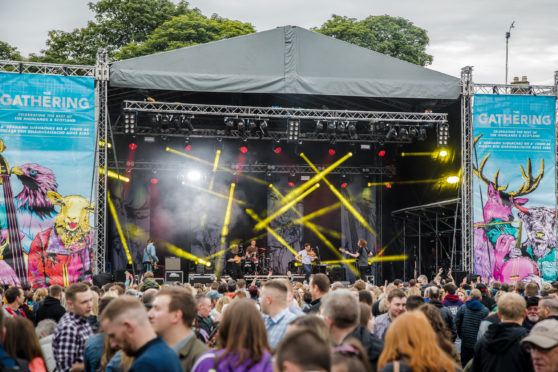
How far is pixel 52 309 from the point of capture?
719cm

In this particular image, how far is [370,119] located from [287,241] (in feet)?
23.5

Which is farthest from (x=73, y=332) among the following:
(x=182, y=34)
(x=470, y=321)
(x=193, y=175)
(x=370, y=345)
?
(x=182, y=34)

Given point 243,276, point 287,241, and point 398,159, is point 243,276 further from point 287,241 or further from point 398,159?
point 398,159

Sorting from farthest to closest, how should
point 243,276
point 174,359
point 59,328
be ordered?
point 243,276 → point 59,328 → point 174,359

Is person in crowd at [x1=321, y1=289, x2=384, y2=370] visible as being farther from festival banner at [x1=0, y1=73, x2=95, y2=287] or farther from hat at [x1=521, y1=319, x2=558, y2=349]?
festival banner at [x1=0, y1=73, x2=95, y2=287]

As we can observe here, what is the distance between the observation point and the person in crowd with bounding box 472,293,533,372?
4.64 m

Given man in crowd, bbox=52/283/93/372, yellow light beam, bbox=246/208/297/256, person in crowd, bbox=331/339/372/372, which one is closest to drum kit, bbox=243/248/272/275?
yellow light beam, bbox=246/208/297/256

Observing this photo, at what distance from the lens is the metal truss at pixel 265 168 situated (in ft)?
70.1

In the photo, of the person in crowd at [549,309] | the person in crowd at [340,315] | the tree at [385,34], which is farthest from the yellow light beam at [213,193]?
the person in crowd at [340,315]

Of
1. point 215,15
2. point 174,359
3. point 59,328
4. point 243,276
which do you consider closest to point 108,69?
point 243,276

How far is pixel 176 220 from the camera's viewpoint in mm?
22000

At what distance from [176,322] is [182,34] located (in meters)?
28.2

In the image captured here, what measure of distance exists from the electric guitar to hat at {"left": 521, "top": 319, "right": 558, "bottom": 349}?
42.5 feet

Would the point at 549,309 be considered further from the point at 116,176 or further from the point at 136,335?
the point at 116,176
